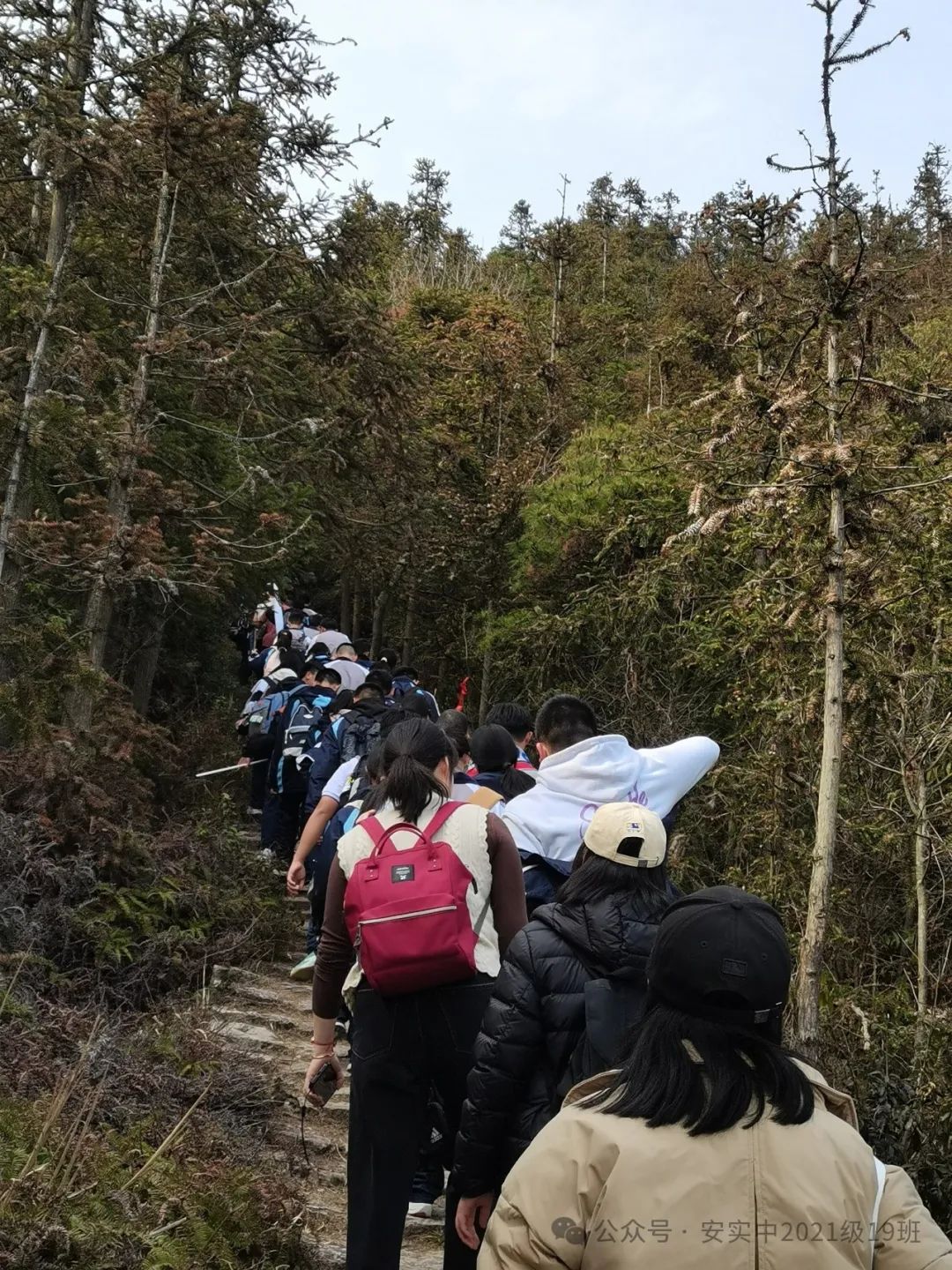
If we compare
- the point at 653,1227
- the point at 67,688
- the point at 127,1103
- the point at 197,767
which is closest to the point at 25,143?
the point at 67,688

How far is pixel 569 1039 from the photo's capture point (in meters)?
3.08

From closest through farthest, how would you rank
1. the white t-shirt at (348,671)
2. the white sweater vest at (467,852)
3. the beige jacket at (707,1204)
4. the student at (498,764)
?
1. the beige jacket at (707,1204)
2. the white sweater vest at (467,852)
3. the student at (498,764)
4. the white t-shirt at (348,671)

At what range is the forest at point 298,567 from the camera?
5.58 metres

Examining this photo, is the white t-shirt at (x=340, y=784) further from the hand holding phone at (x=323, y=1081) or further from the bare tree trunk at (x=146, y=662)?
the bare tree trunk at (x=146, y=662)

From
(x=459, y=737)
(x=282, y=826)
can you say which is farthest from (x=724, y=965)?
(x=282, y=826)

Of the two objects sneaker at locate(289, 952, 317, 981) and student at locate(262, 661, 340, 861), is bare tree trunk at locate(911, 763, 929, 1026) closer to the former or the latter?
sneaker at locate(289, 952, 317, 981)

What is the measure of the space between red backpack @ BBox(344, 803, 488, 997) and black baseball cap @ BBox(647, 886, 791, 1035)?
1614mm

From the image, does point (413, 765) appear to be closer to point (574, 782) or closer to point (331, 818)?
point (574, 782)

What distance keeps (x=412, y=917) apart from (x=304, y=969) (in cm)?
514

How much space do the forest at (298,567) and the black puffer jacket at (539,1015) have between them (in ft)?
4.73

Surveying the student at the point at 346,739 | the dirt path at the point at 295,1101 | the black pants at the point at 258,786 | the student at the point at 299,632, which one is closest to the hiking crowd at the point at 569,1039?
the dirt path at the point at 295,1101

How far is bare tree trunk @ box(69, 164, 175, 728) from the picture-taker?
349 inches

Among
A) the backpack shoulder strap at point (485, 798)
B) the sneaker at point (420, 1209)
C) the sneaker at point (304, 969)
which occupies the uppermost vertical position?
the backpack shoulder strap at point (485, 798)

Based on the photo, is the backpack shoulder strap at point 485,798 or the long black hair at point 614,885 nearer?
the long black hair at point 614,885
